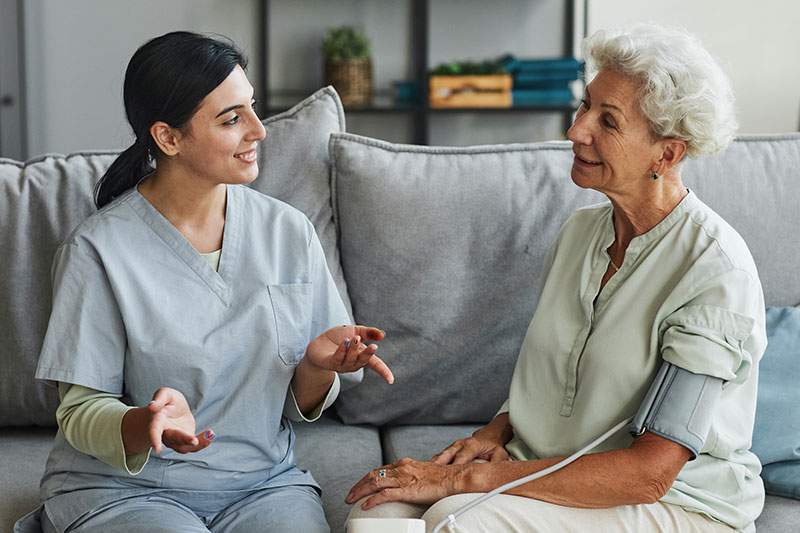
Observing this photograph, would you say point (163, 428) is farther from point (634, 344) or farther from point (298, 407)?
point (634, 344)

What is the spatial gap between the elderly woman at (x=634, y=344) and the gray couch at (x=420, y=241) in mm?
306

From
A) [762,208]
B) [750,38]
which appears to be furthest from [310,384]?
[750,38]

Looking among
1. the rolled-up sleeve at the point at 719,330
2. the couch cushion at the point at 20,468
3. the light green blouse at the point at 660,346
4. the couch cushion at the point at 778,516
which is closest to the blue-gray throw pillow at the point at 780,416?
the couch cushion at the point at 778,516

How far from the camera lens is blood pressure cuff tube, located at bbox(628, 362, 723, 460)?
140cm

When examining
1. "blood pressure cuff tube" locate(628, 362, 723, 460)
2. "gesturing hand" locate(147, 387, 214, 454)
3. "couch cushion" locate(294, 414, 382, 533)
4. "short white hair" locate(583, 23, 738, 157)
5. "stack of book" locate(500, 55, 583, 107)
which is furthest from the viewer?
"stack of book" locate(500, 55, 583, 107)

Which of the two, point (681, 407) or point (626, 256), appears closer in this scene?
point (681, 407)

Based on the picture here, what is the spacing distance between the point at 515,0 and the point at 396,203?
2710mm

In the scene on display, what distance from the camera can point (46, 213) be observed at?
1894mm

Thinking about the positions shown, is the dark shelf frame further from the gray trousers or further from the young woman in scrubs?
the gray trousers

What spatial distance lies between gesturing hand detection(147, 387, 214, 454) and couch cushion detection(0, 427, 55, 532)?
1.48 ft

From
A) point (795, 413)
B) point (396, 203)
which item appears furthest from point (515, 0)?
point (795, 413)

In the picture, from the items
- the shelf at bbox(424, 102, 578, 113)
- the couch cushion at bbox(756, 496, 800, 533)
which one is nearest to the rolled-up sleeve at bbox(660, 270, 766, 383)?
the couch cushion at bbox(756, 496, 800, 533)

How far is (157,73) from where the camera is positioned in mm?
1517

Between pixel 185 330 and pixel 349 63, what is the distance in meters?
2.85
